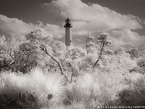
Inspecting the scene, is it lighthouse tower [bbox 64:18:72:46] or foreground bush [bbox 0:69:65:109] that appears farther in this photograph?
lighthouse tower [bbox 64:18:72:46]

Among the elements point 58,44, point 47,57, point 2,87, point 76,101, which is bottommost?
point 76,101

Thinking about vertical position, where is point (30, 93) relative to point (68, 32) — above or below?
below

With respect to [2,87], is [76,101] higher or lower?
lower

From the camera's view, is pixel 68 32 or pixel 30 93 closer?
pixel 30 93

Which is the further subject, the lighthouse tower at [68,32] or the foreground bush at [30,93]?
the lighthouse tower at [68,32]

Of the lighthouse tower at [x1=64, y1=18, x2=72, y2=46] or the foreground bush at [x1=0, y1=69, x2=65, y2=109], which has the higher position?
the lighthouse tower at [x1=64, y1=18, x2=72, y2=46]

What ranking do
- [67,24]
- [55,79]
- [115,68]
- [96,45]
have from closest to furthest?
[55,79] < [115,68] < [96,45] < [67,24]

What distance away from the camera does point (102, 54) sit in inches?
655

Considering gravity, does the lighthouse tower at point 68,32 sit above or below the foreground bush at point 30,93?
above

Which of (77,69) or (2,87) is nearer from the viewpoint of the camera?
(2,87)

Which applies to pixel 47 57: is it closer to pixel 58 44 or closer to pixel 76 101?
pixel 58 44

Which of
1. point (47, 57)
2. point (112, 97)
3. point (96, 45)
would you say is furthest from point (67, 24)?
point (112, 97)

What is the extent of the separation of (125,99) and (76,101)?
74.1 inches

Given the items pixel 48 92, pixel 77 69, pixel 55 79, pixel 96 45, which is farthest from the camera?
pixel 96 45
